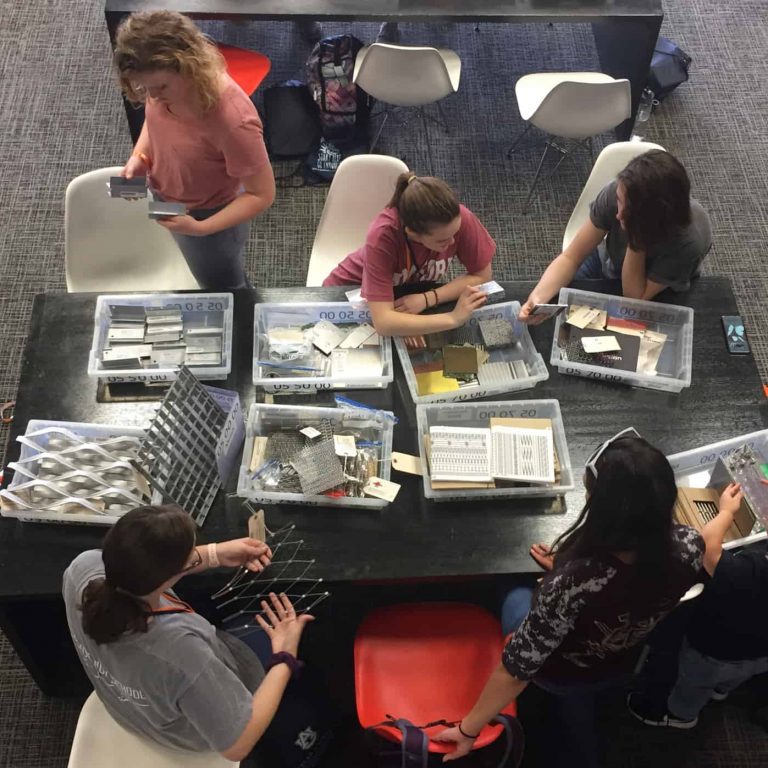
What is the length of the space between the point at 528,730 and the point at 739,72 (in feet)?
13.5

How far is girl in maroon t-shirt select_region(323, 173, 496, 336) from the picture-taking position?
2322 millimetres

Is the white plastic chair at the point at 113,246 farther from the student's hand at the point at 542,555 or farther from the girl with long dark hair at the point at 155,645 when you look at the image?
the student's hand at the point at 542,555

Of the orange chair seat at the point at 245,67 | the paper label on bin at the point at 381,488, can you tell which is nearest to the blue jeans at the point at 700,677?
the paper label on bin at the point at 381,488

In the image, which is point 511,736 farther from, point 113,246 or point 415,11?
point 415,11

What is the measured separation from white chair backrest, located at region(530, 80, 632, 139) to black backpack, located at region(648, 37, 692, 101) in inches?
36.4

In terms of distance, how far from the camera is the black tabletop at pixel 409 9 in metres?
3.85

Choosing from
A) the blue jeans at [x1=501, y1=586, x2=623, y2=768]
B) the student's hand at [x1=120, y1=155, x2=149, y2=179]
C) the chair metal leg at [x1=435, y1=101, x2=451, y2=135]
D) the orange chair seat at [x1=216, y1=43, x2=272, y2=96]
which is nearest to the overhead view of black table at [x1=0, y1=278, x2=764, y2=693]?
the blue jeans at [x1=501, y1=586, x2=623, y2=768]

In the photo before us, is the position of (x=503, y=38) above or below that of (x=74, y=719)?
above

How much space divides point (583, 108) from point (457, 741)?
2926 millimetres

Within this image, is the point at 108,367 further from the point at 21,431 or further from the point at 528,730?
the point at 528,730

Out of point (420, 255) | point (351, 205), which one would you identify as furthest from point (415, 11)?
→ point (420, 255)

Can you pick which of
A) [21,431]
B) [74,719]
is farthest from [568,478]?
[74,719]

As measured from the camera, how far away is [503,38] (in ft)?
16.0

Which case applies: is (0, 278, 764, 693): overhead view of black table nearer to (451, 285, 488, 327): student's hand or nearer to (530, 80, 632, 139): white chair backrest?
(451, 285, 488, 327): student's hand
